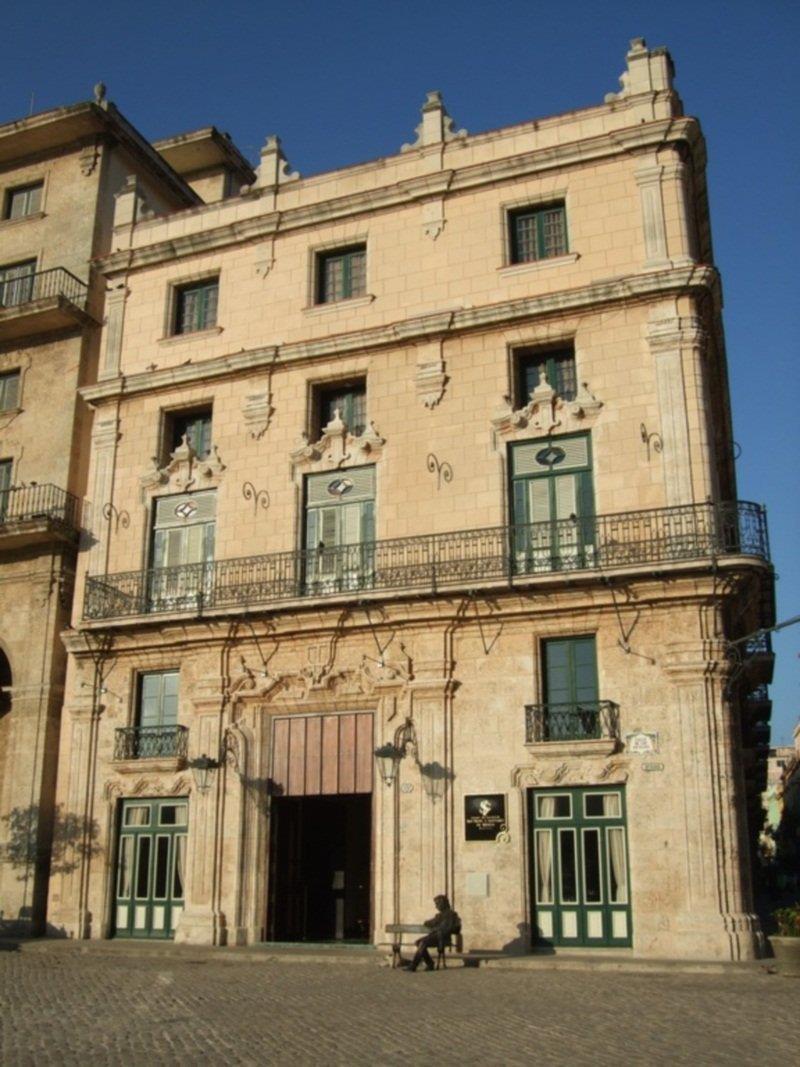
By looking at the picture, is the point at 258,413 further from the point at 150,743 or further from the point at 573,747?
the point at 573,747

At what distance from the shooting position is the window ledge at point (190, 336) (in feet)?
87.9

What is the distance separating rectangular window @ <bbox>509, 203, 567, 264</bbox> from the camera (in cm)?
2409

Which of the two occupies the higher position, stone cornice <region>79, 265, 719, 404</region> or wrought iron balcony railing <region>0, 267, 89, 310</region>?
wrought iron balcony railing <region>0, 267, 89, 310</region>

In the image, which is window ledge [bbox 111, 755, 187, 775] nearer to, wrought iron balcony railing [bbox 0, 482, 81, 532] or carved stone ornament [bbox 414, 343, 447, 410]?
wrought iron balcony railing [bbox 0, 482, 81, 532]

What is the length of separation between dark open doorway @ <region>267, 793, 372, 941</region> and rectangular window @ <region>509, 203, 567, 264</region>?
12200 mm

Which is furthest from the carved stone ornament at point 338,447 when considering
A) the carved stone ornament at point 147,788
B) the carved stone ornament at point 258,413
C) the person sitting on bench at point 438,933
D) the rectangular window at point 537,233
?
the person sitting on bench at point 438,933

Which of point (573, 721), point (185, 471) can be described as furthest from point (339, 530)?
point (573, 721)

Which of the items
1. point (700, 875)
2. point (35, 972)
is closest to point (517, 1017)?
point (700, 875)

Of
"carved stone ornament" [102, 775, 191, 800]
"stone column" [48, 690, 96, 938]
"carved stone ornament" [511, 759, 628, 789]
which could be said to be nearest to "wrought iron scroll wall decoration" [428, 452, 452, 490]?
"carved stone ornament" [511, 759, 628, 789]

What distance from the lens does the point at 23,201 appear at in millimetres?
31078

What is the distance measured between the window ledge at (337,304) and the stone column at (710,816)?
10.6 metres

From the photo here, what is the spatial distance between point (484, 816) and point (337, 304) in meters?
12.0

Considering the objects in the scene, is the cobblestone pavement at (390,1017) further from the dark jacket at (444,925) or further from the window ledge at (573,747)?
the window ledge at (573,747)

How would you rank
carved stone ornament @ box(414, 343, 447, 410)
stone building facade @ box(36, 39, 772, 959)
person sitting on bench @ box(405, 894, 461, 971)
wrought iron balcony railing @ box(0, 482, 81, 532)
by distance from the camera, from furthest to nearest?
1. wrought iron balcony railing @ box(0, 482, 81, 532)
2. carved stone ornament @ box(414, 343, 447, 410)
3. stone building facade @ box(36, 39, 772, 959)
4. person sitting on bench @ box(405, 894, 461, 971)
